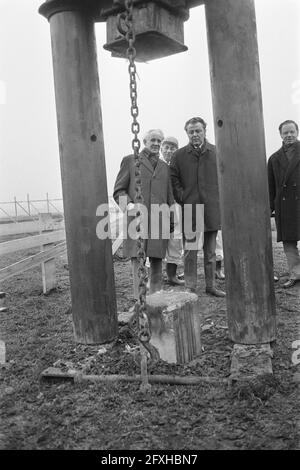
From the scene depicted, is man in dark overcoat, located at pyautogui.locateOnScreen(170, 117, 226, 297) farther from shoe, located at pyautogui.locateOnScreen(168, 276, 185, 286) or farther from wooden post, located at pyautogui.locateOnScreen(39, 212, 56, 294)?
wooden post, located at pyautogui.locateOnScreen(39, 212, 56, 294)

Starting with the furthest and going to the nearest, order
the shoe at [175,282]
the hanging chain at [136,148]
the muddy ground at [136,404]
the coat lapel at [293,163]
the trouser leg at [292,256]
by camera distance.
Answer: the shoe at [175,282] → the trouser leg at [292,256] → the coat lapel at [293,163] → the hanging chain at [136,148] → the muddy ground at [136,404]

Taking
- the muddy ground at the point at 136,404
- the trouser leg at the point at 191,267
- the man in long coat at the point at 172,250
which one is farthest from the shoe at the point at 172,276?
the muddy ground at the point at 136,404

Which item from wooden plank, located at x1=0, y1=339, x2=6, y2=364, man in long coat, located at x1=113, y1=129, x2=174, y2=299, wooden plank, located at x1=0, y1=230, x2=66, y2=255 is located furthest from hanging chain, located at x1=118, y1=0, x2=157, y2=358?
wooden plank, located at x1=0, y1=230, x2=66, y2=255

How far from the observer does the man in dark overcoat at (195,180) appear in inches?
195

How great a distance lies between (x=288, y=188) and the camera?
5.50m

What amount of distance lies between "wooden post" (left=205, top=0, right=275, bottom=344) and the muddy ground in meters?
0.38

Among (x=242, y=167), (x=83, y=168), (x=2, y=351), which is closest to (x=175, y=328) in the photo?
(x=242, y=167)

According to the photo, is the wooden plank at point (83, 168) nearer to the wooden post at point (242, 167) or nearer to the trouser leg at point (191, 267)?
the wooden post at point (242, 167)

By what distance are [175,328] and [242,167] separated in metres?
1.24

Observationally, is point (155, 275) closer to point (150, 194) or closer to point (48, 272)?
point (150, 194)

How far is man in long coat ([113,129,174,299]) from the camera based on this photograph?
15.2 feet

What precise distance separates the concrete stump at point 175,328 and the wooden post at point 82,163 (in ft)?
1.60
